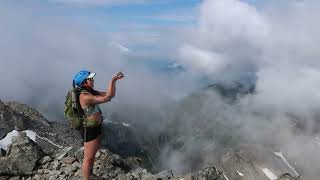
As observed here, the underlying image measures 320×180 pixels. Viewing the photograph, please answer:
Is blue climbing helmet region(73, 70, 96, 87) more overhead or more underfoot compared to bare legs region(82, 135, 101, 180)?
more overhead

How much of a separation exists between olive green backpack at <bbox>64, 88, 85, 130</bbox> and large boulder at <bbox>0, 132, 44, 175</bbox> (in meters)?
8.57

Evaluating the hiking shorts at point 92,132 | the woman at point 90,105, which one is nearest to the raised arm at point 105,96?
the woman at point 90,105

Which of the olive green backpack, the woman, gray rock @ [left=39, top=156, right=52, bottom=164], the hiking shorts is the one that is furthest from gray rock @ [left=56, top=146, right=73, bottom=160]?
the olive green backpack

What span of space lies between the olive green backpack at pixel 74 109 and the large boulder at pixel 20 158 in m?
8.57

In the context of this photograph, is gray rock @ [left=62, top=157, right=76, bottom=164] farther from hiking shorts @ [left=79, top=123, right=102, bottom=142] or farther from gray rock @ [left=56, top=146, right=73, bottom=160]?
hiking shorts @ [left=79, top=123, right=102, bottom=142]

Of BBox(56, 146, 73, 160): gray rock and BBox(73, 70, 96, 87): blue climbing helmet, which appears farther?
BBox(56, 146, 73, 160): gray rock

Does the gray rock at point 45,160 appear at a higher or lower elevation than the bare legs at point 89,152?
lower

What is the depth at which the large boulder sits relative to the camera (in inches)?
1008

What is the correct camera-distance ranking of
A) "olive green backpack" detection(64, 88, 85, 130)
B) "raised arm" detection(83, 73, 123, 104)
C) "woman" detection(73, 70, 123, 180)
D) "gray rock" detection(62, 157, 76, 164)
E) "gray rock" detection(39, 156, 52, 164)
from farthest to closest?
1. "gray rock" detection(39, 156, 52, 164)
2. "gray rock" detection(62, 157, 76, 164)
3. "olive green backpack" detection(64, 88, 85, 130)
4. "woman" detection(73, 70, 123, 180)
5. "raised arm" detection(83, 73, 123, 104)

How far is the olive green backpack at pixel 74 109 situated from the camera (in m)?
18.0

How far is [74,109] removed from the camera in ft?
59.8

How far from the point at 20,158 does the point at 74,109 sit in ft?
30.7

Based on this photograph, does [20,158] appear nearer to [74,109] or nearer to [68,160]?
[68,160]

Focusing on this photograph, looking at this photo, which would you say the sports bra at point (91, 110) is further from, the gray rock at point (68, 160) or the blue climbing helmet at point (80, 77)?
the gray rock at point (68, 160)
